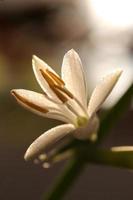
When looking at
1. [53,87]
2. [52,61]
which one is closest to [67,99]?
[53,87]

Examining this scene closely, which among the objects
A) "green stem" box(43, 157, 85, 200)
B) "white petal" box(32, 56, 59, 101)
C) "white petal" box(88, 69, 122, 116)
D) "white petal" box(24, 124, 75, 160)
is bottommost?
"green stem" box(43, 157, 85, 200)

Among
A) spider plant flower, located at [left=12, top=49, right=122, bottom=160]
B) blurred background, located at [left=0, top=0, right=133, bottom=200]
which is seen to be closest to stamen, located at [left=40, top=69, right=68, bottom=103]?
spider plant flower, located at [left=12, top=49, right=122, bottom=160]

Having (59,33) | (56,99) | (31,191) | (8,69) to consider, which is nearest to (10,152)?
(31,191)

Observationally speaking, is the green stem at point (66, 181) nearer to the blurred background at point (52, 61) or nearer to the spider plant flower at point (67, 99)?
the spider plant flower at point (67, 99)

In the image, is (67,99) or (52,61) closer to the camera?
(67,99)

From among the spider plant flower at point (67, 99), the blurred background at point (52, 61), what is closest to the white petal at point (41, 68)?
the spider plant flower at point (67, 99)

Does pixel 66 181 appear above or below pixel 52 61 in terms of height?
above

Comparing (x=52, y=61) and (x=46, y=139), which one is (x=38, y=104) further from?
(x=52, y=61)

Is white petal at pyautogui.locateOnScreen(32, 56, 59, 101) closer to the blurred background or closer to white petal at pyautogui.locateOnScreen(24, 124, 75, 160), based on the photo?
white petal at pyautogui.locateOnScreen(24, 124, 75, 160)
